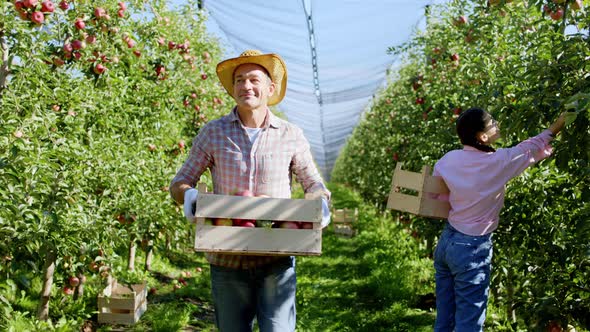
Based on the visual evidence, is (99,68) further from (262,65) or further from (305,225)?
(305,225)

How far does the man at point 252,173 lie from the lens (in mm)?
2127

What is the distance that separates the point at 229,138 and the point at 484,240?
127cm

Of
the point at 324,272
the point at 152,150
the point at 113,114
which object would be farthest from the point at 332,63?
the point at 113,114

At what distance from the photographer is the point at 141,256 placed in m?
7.35

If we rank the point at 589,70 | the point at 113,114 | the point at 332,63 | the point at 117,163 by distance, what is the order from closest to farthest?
1. the point at 589,70
2. the point at 117,163
3. the point at 113,114
4. the point at 332,63

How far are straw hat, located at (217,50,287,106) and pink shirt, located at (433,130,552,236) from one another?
90 centimetres

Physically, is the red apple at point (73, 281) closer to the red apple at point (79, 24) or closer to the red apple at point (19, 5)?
the red apple at point (79, 24)

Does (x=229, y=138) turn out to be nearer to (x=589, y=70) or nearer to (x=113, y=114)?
(x=589, y=70)

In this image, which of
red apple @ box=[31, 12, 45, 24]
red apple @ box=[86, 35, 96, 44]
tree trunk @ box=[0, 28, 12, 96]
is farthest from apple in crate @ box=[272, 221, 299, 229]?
red apple @ box=[86, 35, 96, 44]

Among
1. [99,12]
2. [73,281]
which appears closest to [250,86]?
[99,12]

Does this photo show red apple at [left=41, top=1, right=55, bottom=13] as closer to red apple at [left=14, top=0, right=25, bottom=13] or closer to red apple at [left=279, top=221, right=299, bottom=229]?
red apple at [left=14, top=0, right=25, bottom=13]

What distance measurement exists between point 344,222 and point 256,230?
9.31m

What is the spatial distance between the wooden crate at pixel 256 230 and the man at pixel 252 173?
8 cm

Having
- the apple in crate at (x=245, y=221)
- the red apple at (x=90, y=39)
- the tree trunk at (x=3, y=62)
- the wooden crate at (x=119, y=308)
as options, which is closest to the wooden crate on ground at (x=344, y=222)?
the wooden crate at (x=119, y=308)
